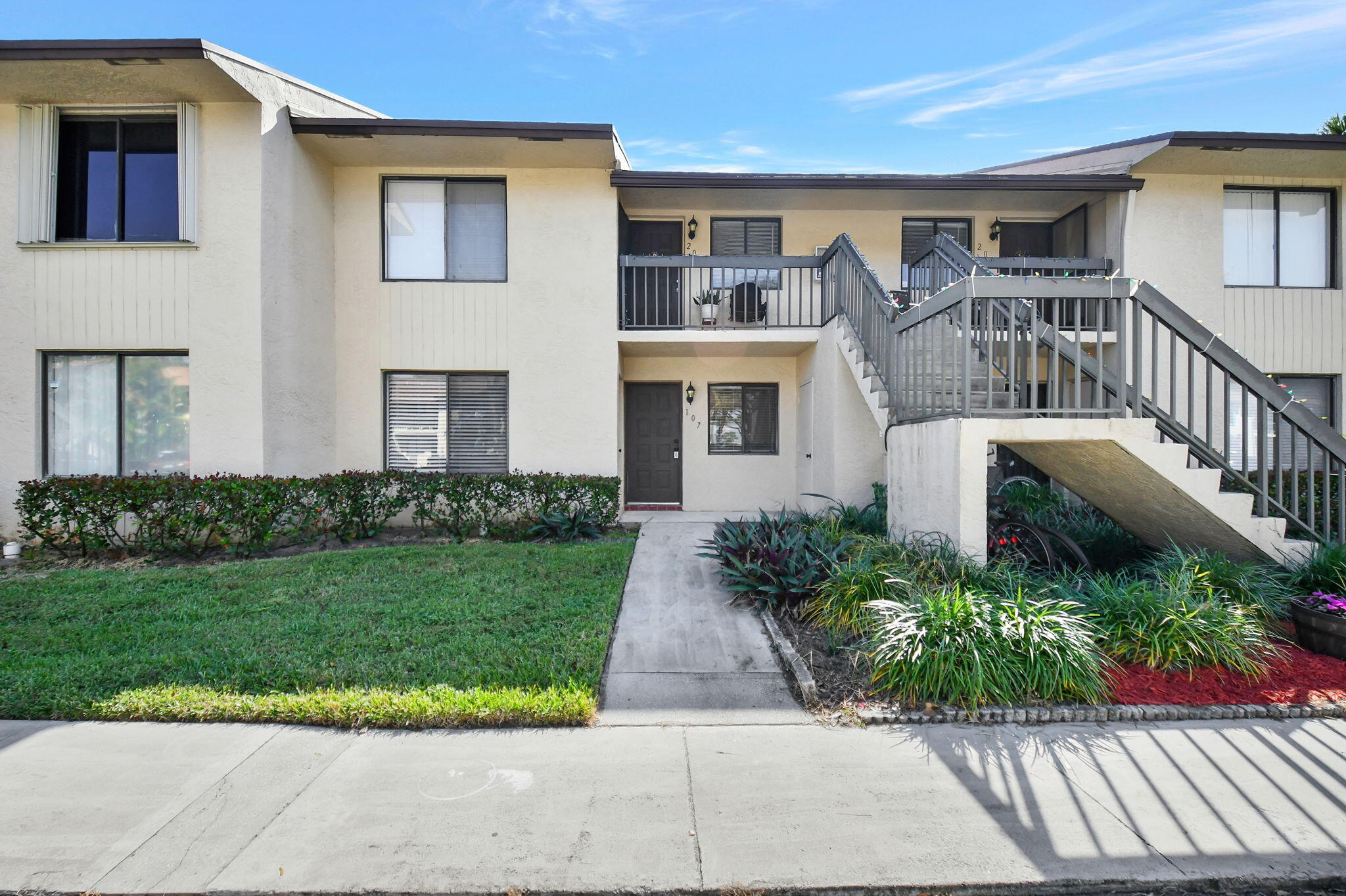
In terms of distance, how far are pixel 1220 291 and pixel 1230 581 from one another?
722cm

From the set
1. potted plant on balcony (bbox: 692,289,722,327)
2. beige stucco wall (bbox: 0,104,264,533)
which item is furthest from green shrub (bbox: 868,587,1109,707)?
beige stucco wall (bbox: 0,104,264,533)

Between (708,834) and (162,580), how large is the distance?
667 centimetres

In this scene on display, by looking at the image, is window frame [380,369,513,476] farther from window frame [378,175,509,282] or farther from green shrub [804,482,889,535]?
green shrub [804,482,889,535]

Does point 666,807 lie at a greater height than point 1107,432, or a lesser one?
lesser

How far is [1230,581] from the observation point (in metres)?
5.01

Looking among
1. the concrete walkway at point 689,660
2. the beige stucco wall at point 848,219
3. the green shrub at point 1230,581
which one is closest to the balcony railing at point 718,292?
the beige stucco wall at point 848,219

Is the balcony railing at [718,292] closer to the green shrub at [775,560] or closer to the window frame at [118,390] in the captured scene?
the green shrub at [775,560]

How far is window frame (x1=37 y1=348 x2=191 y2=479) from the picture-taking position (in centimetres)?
845

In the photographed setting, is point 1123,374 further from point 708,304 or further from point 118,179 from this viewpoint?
point 118,179

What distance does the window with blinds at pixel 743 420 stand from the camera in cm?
1152

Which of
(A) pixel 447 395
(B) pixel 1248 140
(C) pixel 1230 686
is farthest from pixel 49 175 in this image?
(B) pixel 1248 140

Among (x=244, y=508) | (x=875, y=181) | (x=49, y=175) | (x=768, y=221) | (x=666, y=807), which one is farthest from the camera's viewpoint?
(x=768, y=221)

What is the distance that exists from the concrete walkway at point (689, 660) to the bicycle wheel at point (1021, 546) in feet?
7.67

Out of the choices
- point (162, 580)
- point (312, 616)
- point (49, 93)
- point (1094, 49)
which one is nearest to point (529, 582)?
point (312, 616)
